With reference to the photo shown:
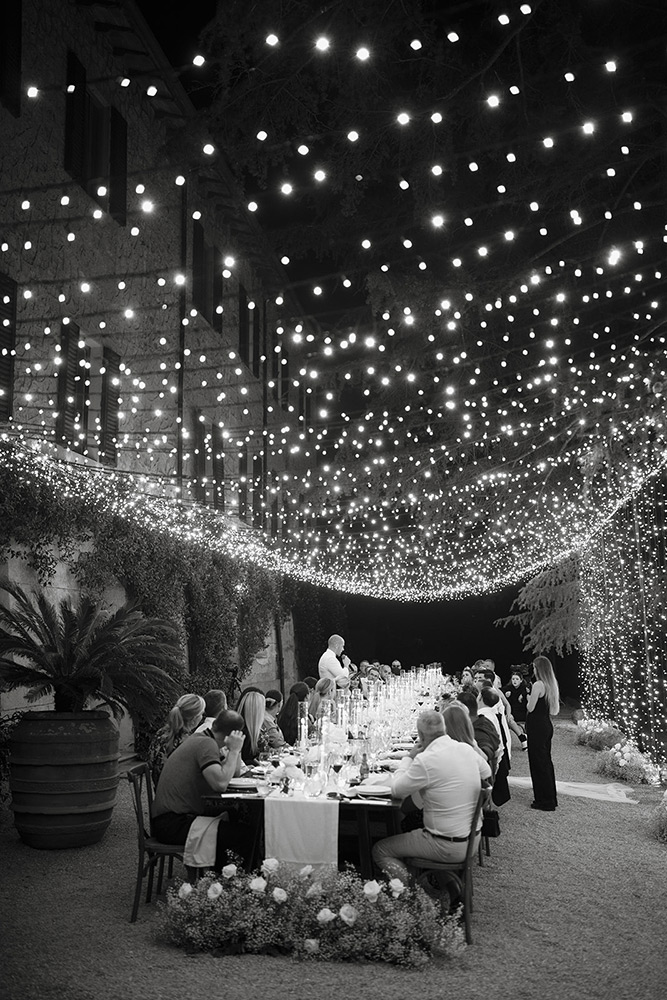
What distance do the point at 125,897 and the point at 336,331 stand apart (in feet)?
43.4

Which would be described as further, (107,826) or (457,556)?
(457,556)

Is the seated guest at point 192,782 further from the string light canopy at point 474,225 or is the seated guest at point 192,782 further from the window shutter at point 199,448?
the window shutter at point 199,448

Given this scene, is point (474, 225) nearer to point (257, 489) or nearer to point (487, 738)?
point (487, 738)

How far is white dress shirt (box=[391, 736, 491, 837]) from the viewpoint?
5.50 m

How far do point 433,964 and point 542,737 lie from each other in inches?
204

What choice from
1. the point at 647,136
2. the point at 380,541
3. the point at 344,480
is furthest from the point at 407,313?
the point at 380,541

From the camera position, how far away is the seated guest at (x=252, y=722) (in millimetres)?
7859

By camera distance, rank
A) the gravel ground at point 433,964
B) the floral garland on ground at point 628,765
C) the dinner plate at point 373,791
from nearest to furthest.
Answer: the gravel ground at point 433,964
the dinner plate at point 373,791
the floral garland on ground at point 628,765

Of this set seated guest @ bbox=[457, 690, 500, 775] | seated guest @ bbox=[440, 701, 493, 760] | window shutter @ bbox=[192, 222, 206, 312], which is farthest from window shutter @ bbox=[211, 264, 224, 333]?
seated guest @ bbox=[440, 701, 493, 760]

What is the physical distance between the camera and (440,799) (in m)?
5.50

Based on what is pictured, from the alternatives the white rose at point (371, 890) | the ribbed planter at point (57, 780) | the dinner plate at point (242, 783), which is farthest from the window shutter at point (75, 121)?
the white rose at point (371, 890)

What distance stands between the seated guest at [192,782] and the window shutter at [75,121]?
8.31 meters

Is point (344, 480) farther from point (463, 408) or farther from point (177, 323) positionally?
point (177, 323)

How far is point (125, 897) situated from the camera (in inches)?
247
